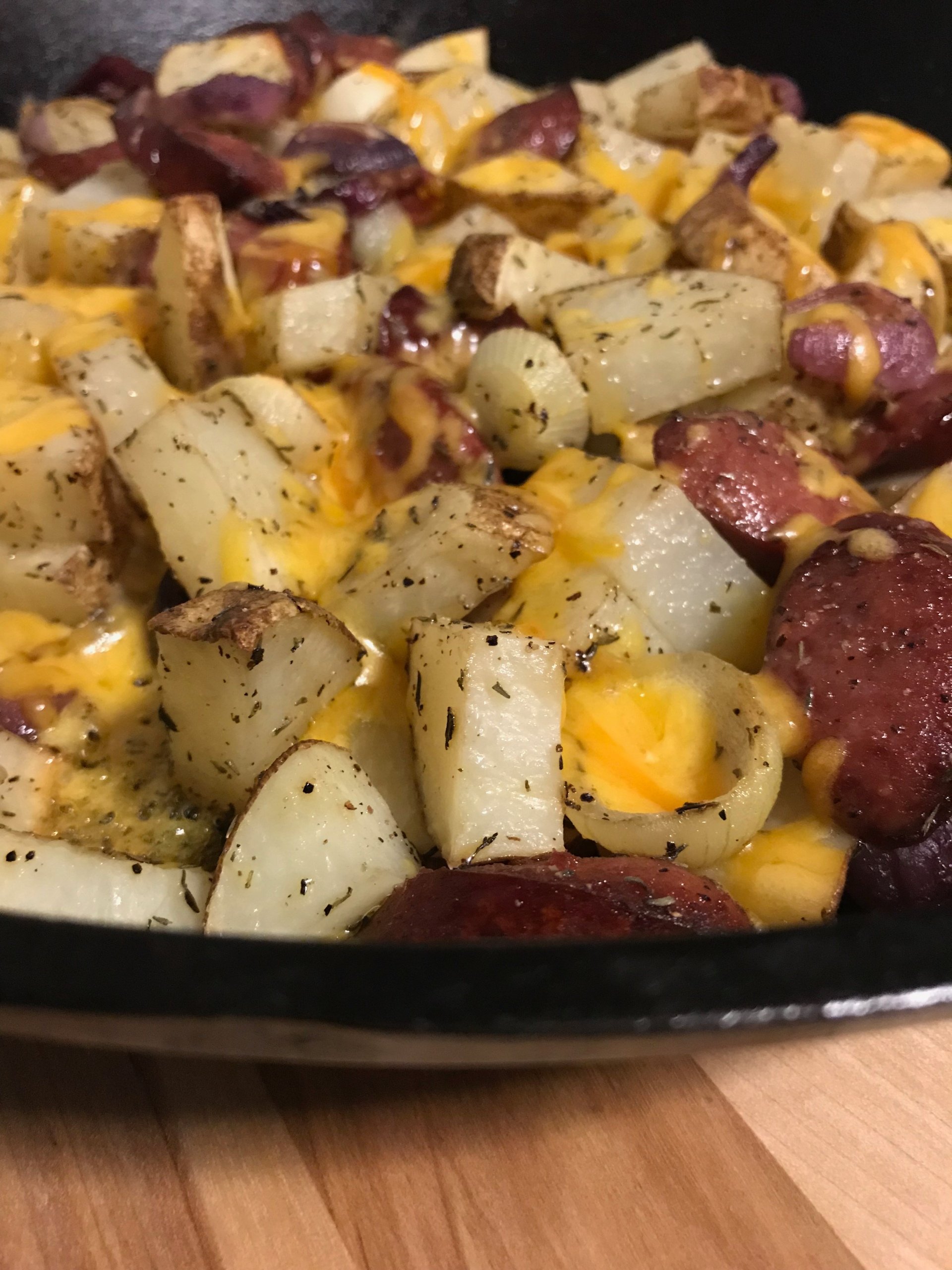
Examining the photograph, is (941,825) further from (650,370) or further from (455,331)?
(455,331)

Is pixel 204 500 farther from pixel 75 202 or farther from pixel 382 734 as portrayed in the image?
pixel 75 202

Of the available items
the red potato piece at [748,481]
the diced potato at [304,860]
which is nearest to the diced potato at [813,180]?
the red potato piece at [748,481]

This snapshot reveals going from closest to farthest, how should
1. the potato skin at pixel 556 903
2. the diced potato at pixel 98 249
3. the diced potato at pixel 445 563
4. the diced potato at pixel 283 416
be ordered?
1. the potato skin at pixel 556 903
2. the diced potato at pixel 445 563
3. the diced potato at pixel 283 416
4. the diced potato at pixel 98 249

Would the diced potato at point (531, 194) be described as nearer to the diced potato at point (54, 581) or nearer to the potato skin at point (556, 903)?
the diced potato at point (54, 581)

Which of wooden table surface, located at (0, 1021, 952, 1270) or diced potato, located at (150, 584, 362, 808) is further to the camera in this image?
diced potato, located at (150, 584, 362, 808)

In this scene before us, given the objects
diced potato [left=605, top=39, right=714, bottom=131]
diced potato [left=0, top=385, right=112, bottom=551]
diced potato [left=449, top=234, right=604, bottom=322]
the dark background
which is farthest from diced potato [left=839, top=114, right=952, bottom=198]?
diced potato [left=0, top=385, right=112, bottom=551]

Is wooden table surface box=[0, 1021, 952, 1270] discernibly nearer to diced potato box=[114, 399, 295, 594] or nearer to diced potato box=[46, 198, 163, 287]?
diced potato box=[114, 399, 295, 594]
